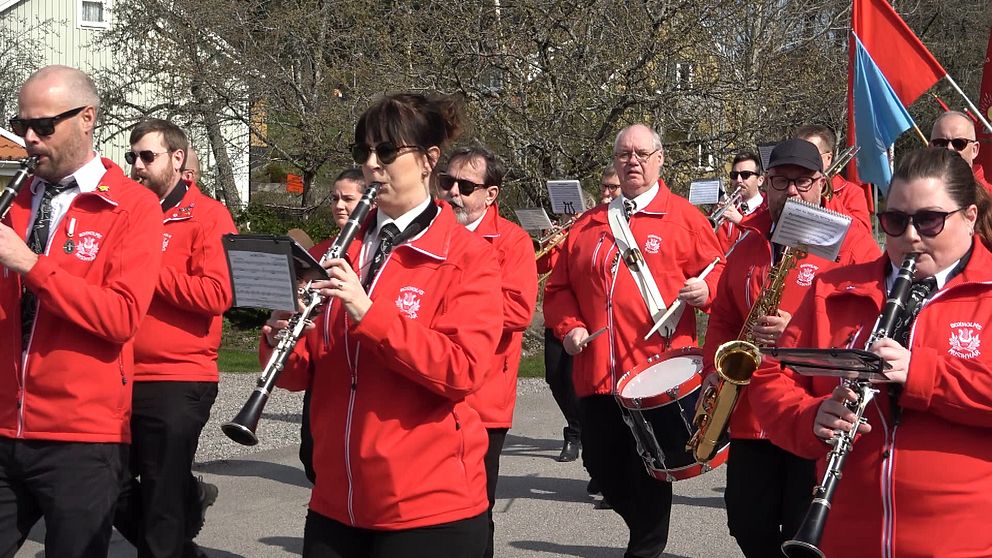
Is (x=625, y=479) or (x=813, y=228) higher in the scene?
(x=813, y=228)

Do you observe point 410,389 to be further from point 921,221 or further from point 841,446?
point 921,221

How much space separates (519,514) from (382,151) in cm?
466

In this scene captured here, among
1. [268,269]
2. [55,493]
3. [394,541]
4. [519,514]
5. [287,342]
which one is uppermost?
[268,269]

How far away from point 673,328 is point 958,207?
2.96 metres

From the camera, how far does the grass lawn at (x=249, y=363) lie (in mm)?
14852

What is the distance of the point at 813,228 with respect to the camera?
15.1ft

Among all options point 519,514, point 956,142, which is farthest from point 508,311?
point 956,142

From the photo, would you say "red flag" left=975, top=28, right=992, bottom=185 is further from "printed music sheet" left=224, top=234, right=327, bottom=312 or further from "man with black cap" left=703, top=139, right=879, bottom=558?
"printed music sheet" left=224, top=234, right=327, bottom=312

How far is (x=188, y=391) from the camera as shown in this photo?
5.65 metres

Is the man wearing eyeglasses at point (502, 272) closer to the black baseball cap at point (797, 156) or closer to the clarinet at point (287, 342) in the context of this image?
the black baseball cap at point (797, 156)

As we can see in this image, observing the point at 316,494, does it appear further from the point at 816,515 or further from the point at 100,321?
the point at 816,515

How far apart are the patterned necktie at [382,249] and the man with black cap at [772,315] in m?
1.76

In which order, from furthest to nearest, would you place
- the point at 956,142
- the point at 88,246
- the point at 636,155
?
the point at 956,142, the point at 636,155, the point at 88,246

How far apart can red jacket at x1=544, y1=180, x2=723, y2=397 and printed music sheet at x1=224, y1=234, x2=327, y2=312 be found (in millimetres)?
2982
